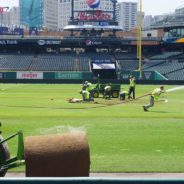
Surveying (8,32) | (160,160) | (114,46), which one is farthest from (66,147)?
(8,32)

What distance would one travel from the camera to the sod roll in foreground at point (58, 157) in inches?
338

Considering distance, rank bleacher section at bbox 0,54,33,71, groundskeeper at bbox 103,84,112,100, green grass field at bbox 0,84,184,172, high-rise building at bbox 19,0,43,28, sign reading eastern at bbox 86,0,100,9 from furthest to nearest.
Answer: high-rise building at bbox 19,0,43,28 → sign reading eastern at bbox 86,0,100,9 → bleacher section at bbox 0,54,33,71 → groundskeeper at bbox 103,84,112,100 → green grass field at bbox 0,84,184,172

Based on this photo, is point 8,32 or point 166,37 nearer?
point 166,37

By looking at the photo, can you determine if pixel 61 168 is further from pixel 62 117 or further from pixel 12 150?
pixel 62 117

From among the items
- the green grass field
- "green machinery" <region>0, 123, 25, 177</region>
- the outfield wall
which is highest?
"green machinery" <region>0, 123, 25, 177</region>

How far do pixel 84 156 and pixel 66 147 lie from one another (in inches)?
13.9

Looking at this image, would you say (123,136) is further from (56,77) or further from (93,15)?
(93,15)

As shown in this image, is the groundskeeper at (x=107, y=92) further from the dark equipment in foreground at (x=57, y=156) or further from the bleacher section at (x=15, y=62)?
the bleacher section at (x=15, y=62)

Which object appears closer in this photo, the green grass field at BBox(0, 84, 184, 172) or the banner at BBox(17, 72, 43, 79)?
the green grass field at BBox(0, 84, 184, 172)

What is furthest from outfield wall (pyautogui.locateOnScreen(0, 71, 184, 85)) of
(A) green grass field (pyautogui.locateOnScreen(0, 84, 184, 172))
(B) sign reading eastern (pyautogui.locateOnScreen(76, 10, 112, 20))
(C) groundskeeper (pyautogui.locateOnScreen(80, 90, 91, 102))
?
(A) green grass field (pyautogui.locateOnScreen(0, 84, 184, 172))

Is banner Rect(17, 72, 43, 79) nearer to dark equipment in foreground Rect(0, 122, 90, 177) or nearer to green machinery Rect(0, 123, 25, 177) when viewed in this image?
green machinery Rect(0, 123, 25, 177)

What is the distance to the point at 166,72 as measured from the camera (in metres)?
82.8

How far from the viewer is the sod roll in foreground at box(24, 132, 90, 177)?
8.58m

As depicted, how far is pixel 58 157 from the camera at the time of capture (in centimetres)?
858
